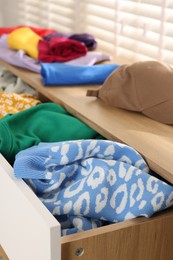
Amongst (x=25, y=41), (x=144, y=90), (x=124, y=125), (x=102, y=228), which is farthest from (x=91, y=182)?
(x=25, y=41)

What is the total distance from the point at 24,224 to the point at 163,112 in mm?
439

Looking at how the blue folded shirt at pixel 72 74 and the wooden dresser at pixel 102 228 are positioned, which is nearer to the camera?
the wooden dresser at pixel 102 228

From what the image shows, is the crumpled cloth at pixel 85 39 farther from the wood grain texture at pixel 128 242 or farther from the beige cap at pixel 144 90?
the wood grain texture at pixel 128 242

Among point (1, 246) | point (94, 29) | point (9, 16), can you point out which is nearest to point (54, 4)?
point (94, 29)

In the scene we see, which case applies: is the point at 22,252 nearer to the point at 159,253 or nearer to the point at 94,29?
the point at 159,253

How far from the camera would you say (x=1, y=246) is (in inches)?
42.1

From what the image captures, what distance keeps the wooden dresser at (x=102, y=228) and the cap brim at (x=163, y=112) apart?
15mm

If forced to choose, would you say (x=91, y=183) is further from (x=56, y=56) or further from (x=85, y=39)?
(x=85, y=39)

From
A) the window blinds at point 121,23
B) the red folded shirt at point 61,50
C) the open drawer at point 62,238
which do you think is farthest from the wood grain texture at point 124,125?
the window blinds at point 121,23

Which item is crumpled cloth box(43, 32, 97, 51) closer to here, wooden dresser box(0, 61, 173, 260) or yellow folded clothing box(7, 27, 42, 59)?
yellow folded clothing box(7, 27, 42, 59)

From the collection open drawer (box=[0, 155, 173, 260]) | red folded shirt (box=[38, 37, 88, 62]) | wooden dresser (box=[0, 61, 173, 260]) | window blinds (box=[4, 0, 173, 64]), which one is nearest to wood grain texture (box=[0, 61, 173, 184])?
wooden dresser (box=[0, 61, 173, 260])

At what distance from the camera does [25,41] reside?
171cm

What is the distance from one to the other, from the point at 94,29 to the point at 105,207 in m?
1.15

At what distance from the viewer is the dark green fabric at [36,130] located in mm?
1074
